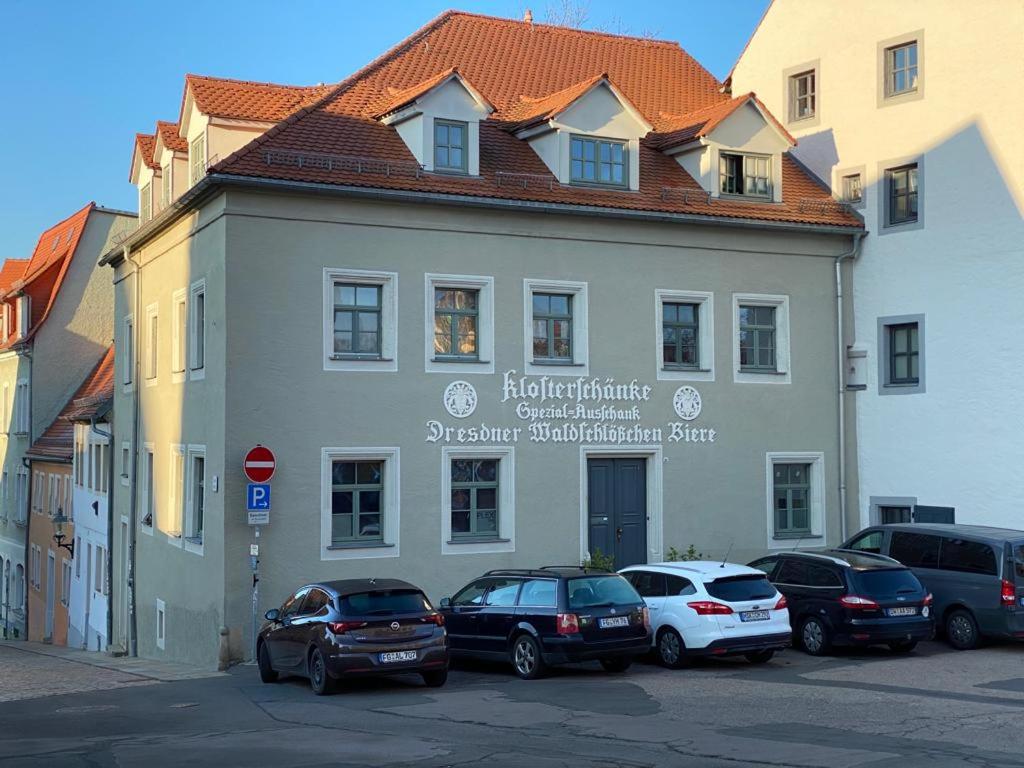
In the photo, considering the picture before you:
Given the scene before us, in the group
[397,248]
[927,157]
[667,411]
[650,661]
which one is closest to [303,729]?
[650,661]

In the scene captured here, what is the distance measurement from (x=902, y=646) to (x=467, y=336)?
31.1ft

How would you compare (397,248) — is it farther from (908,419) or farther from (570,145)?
(908,419)

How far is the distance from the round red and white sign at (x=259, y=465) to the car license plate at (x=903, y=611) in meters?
10.1

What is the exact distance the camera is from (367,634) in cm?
1714

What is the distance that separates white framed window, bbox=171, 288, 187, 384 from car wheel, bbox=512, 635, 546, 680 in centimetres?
1080

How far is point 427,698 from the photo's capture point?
660 inches

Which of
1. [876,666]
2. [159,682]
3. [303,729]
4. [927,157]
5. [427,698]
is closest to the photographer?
[303,729]

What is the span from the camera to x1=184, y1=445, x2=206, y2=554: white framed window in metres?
24.8

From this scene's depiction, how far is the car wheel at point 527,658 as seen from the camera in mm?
18141

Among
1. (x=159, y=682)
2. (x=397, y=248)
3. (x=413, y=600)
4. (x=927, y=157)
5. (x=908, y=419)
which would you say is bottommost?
(x=159, y=682)

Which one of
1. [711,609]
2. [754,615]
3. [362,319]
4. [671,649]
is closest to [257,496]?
[362,319]

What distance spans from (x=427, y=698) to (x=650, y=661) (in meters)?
4.44

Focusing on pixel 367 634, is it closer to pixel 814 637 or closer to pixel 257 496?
pixel 257 496

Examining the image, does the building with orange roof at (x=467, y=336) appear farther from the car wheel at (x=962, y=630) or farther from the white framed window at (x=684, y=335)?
the car wheel at (x=962, y=630)
